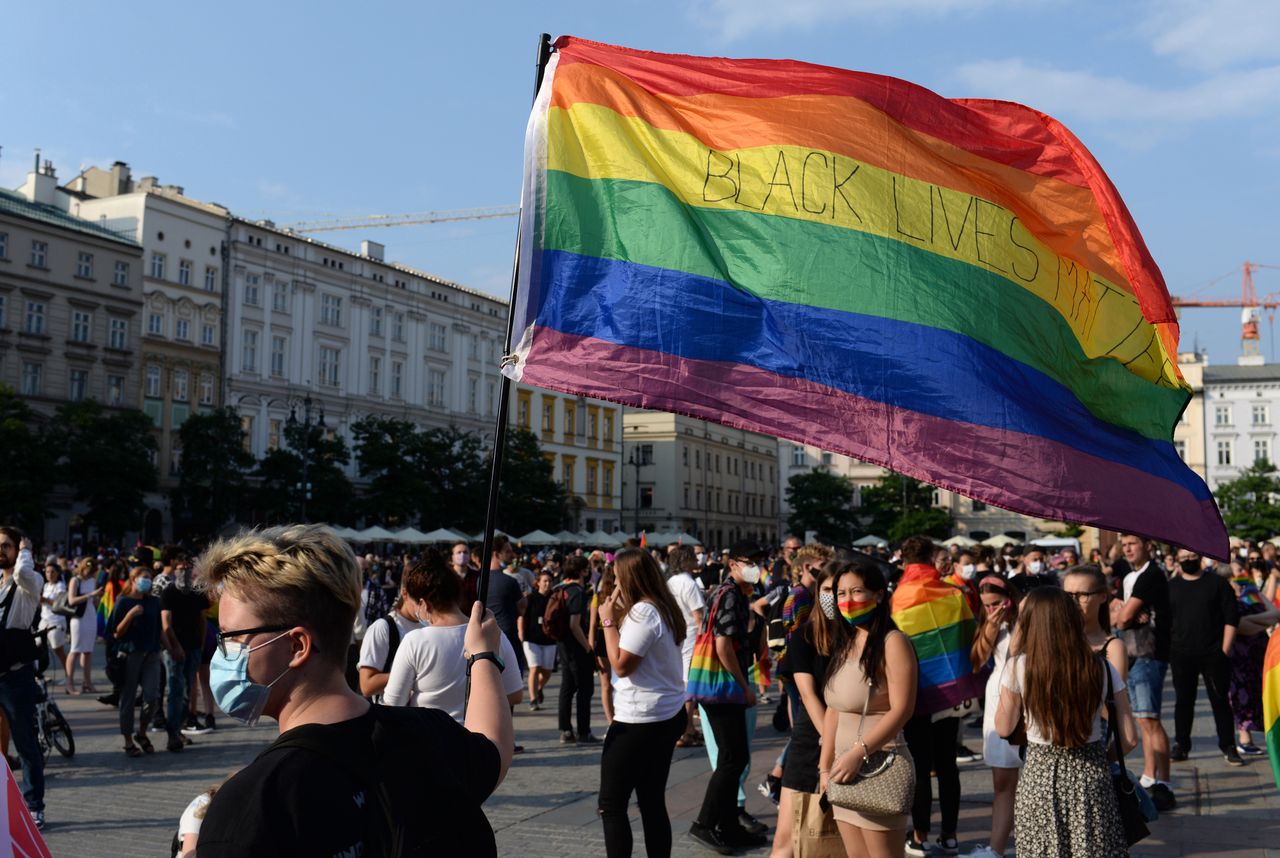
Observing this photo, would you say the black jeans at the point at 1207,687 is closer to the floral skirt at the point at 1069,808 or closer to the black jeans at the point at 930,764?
the black jeans at the point at 930,764

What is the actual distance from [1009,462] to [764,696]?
37.7 ft

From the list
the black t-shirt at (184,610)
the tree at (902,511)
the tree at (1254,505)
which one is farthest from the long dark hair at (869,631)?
the tree at (902,511)

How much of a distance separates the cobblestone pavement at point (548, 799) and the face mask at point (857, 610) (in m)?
2.71

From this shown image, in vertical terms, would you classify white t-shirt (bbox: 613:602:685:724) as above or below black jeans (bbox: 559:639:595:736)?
above

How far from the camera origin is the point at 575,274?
14.0 feet

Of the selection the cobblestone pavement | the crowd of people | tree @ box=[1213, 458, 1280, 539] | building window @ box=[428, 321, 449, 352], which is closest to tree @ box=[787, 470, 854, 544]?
tree @ box=[1213, 458, 1280, 539]

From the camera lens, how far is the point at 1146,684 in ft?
30.6

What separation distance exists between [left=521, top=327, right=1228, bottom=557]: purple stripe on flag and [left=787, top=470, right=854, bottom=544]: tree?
295 ft

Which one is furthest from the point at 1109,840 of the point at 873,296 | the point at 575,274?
the point at 575,274

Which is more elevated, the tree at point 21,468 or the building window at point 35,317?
the building window at point 35,317

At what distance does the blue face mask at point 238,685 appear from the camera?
2.37m

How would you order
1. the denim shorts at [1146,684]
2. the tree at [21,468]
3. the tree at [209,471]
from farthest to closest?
the tree at [209,471] → the tree at [21,468] → the denim shorts at [1146,684]

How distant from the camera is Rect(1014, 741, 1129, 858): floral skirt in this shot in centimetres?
482

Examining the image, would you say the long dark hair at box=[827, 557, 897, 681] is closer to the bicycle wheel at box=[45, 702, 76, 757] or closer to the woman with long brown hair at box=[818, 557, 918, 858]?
the woman with long brown hair at box=[818, 557, 918, 858]
